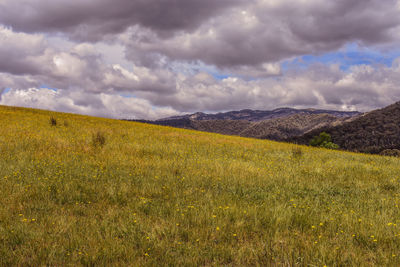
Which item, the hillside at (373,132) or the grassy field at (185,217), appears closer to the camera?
the grassy field at (185,217)

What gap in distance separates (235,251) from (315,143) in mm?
73973

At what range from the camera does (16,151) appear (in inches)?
377

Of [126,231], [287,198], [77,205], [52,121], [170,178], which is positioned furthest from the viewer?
[52,121]

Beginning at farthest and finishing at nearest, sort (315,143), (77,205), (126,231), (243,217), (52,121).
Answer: (315,143)
(52,121)
(77,205)
(243,217)
(126,231)

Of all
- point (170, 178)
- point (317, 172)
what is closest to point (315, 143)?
point (317, 172)

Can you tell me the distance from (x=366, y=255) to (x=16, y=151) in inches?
466

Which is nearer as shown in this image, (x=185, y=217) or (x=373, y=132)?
(x=185, y=217)

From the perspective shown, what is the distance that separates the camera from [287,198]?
20.6 feet

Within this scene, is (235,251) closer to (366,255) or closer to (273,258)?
(273,258)

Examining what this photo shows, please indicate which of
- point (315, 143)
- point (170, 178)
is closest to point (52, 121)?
point (170, 178)

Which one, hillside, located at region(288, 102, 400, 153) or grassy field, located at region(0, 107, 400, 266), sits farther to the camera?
hillside, located at region(288, 102, 400, 153)

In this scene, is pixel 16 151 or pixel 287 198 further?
pixel 16 151

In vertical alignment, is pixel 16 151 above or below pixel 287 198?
above

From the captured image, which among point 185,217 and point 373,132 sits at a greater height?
point 373,132
